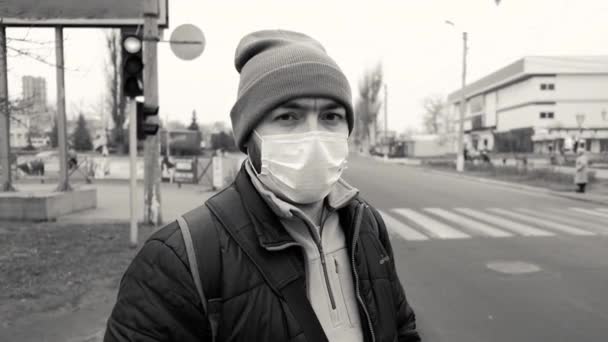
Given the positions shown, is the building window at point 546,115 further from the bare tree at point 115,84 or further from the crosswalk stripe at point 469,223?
the crosswalk stripe at point 469,223

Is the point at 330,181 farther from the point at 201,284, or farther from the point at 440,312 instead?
the point at 440,312

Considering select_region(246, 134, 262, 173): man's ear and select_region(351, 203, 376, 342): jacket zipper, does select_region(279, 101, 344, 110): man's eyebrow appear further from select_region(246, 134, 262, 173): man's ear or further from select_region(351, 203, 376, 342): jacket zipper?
select_region(351, 203, 376, 342): jacket zipper

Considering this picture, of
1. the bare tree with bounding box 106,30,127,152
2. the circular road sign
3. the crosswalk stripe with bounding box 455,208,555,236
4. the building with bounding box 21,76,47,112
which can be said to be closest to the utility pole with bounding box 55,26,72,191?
the building with bounding box 21,76,47,112

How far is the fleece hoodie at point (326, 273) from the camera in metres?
1.52

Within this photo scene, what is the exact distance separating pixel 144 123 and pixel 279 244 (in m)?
7.30

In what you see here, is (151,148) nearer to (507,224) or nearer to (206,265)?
(507,224)

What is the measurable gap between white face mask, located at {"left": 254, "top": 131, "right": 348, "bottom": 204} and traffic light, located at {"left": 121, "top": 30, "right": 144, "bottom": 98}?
627 centimetres

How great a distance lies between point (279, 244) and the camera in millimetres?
1440

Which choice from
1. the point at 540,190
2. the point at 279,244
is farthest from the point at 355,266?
the point at 540,190

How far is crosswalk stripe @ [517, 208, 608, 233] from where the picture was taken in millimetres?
10140

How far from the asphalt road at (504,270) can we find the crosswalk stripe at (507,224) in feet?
0.07

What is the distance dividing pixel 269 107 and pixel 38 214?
9.91 metres

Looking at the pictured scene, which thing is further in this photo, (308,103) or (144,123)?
(144,123)

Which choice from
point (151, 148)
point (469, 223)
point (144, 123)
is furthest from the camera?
point (469, 223)
